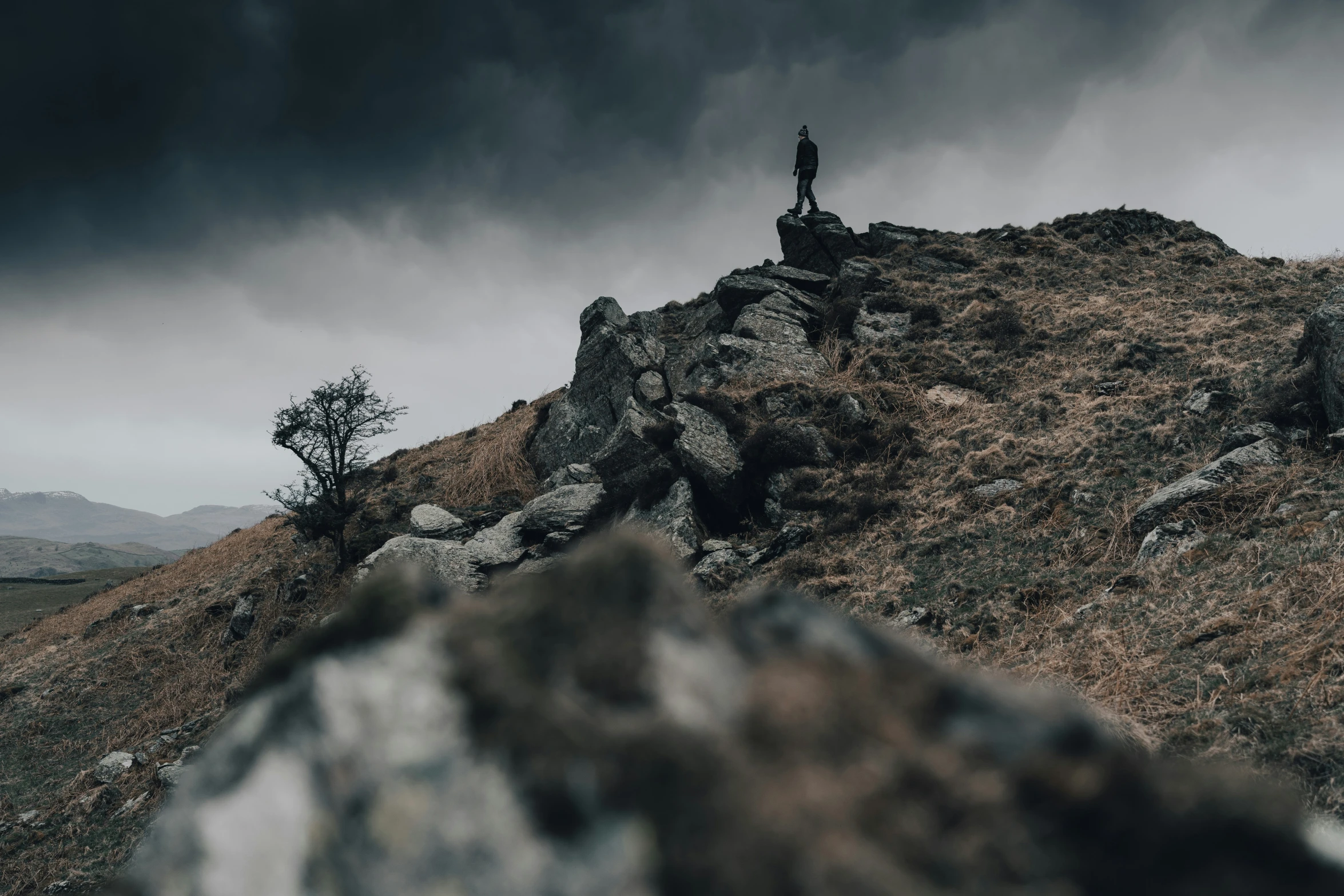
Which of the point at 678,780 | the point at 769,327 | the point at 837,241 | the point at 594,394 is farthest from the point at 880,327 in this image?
the point at 678,780

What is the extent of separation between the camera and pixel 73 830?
10.6 meters

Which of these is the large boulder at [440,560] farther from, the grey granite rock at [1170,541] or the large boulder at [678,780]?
the large boulder at [678,780]

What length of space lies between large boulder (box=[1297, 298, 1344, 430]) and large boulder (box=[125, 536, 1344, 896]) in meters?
12.2

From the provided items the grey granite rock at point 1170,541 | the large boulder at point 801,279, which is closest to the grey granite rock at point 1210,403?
Answer: the grey granite rock at point 1170,541

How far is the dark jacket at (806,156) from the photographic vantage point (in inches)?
1046

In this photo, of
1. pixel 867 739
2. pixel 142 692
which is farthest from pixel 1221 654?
pixel 142 692

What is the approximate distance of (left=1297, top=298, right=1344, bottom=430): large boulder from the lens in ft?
32.2

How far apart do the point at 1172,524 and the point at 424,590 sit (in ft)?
32.7

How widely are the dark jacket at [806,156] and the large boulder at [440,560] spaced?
21.6 m

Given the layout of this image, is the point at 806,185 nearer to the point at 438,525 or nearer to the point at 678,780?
the point at 438,525

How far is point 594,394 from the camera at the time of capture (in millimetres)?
21500

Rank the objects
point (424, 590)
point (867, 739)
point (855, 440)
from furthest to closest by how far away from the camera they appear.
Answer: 1. point (855, 440)
2. point (424, 590)
3. point (867, 739)

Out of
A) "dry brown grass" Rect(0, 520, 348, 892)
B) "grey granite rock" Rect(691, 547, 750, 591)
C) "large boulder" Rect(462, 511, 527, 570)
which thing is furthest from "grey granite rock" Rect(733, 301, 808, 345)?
"dry brown grass" Rect(0, 520, 348, 892)

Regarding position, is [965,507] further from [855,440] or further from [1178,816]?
[1178,816]
